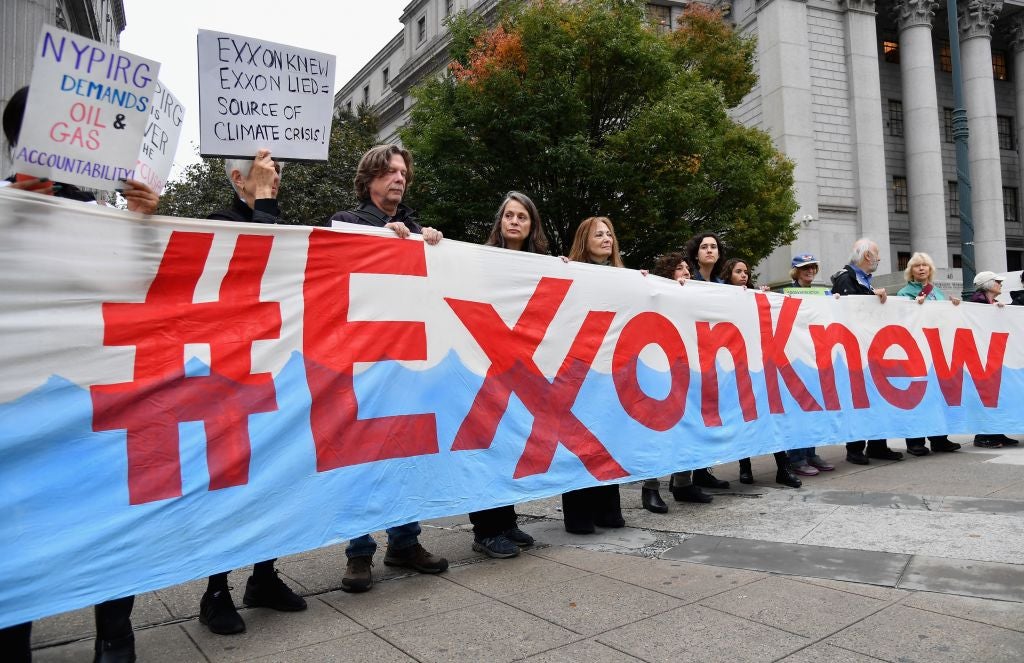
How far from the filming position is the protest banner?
109 inches

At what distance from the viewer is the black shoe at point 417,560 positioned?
155 inches

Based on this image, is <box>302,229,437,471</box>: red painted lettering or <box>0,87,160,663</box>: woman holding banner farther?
<box>302,229,437,471</box>: red painted lettering

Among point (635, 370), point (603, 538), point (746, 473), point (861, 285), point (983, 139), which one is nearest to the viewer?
point (603, 538)

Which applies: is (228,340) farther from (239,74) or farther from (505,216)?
(505,216)

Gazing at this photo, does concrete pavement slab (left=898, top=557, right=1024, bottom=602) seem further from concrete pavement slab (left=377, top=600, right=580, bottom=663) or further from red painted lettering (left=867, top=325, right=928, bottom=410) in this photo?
red painted lettering (left=867, top=325, right=928, bottom=410)

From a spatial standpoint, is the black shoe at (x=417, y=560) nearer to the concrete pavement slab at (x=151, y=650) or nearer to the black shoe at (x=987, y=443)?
the concrete pavement slab at (x=151, y=650)

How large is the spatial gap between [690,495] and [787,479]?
3.57 ft

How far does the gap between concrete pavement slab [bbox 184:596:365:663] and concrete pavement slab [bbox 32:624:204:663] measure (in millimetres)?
47

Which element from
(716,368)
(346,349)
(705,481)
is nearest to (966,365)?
(705,481)

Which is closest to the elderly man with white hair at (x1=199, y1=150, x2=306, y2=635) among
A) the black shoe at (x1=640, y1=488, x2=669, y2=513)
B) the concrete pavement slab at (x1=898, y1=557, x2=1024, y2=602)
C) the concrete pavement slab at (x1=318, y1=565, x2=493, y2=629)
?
the concrete pavement slab at (x1=318, y1=565, x2=493, y2=629)

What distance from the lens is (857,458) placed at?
6996 millimetres

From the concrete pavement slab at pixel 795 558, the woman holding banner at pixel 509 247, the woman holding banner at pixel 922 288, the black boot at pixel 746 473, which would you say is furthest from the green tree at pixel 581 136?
the concrete pavement slab at pixel 795 558

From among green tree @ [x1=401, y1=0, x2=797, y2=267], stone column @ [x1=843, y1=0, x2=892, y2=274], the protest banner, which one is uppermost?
stone column @ [x1=843, y1=0, x2=892, y2=274]

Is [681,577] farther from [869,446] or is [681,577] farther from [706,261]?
[869,446]
